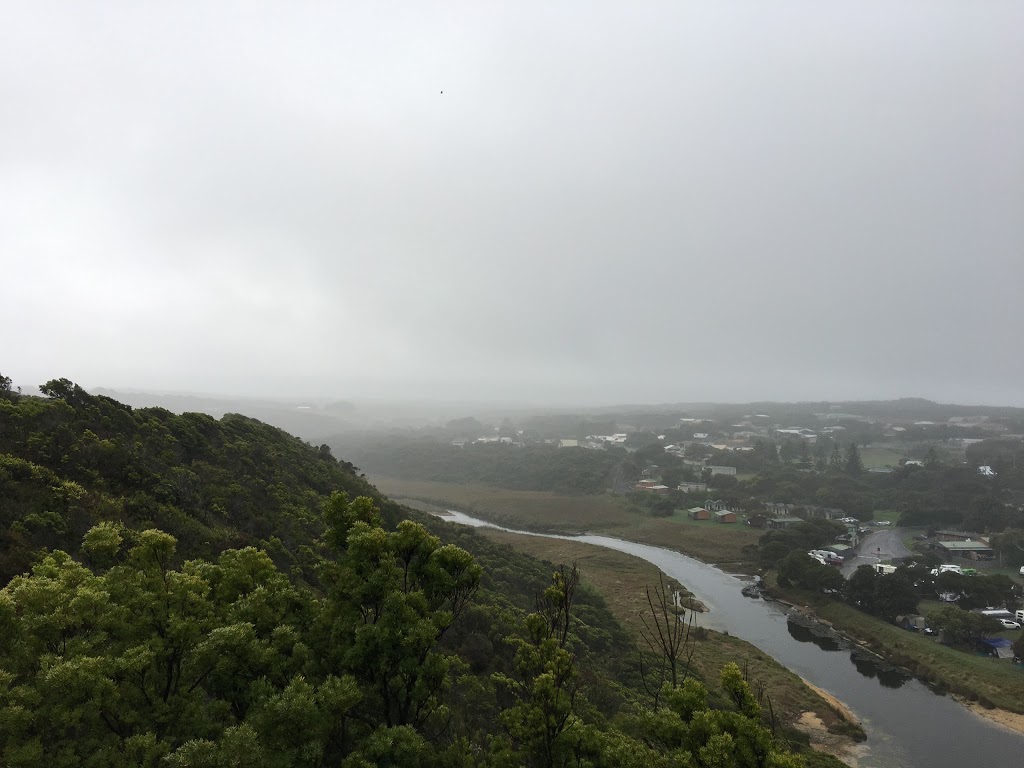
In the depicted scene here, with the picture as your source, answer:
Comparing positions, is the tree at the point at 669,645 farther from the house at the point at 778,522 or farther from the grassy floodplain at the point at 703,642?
the house at the point at 778,522

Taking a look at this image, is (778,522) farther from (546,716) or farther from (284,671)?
(284,671)

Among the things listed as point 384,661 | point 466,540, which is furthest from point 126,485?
point 466,540

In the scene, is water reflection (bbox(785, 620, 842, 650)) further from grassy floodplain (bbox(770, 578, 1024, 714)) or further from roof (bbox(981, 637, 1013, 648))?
roof (bbox(981, 637, 1013, 648))

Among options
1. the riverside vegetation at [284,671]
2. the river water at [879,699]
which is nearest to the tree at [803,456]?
the river water at [879,699]

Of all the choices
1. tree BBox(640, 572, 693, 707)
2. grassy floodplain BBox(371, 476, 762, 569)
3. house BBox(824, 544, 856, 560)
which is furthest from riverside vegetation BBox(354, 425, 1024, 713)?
tree BBox(640, 572, 693, 707)

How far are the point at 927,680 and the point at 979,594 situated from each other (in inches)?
523

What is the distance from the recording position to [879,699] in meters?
31.6

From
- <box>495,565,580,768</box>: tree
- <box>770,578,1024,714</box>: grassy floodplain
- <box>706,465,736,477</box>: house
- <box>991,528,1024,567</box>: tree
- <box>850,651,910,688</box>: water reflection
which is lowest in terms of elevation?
<box>850,651,910,688</box>: water reflection

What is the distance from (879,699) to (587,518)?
5105cm

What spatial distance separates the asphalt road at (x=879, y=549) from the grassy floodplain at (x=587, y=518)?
10674mm

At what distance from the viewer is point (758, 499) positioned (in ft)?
274

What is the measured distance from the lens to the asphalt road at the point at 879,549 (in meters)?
53.0

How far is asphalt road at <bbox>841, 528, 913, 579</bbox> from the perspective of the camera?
2085 inches

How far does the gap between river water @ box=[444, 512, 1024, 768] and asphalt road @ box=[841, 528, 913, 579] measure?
41.9ft
